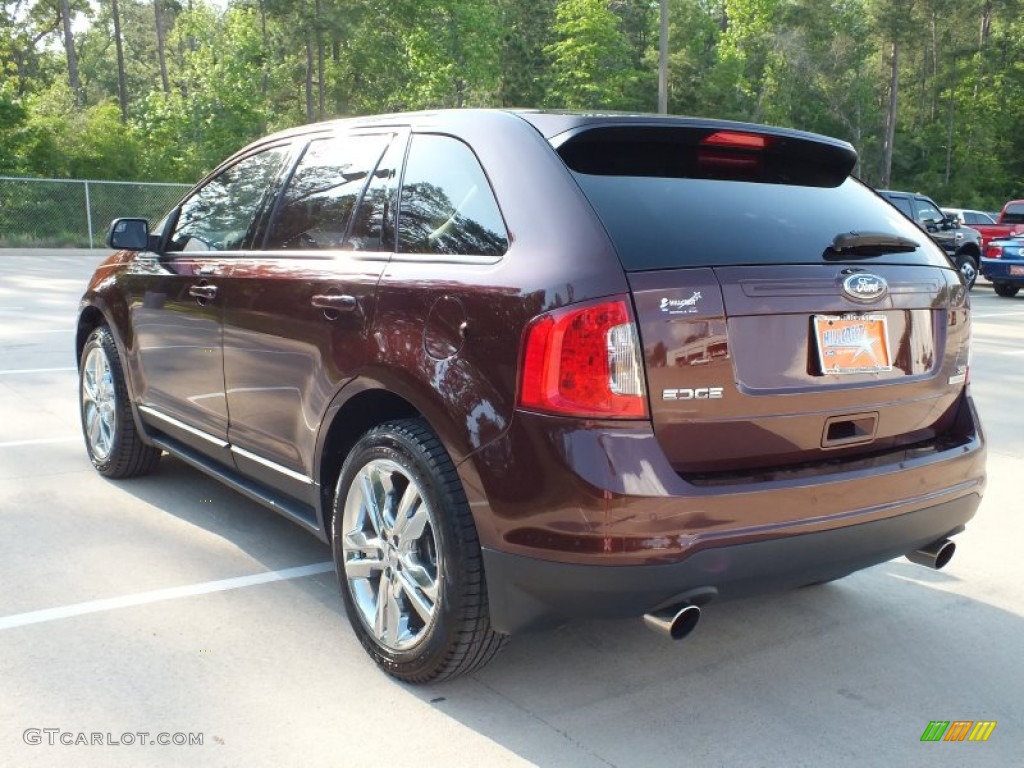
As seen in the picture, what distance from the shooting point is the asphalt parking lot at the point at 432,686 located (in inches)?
108

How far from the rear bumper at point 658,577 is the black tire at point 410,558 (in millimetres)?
119

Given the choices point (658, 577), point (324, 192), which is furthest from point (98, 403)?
point (658, 577)

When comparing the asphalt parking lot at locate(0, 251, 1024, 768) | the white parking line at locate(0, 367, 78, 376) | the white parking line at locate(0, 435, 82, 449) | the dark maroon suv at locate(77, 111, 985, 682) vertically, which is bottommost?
the asphalt parking lot at locate(0, 251, 1024, 768)

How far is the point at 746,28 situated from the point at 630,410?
64.4 meters

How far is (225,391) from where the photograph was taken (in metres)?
4.04

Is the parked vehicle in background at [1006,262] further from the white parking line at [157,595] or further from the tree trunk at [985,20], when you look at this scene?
the tree trunk at [985,20]

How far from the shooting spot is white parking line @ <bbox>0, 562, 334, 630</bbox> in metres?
3.51

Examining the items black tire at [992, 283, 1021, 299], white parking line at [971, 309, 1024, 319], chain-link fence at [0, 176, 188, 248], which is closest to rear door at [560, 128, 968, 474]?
white parking line at [971, 309, 1024, 319]

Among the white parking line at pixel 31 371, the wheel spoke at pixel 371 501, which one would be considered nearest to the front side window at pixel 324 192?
the wheel spoke at pixel 371 501

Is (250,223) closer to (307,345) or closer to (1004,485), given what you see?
(307,345)

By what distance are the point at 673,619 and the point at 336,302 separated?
5.01ft

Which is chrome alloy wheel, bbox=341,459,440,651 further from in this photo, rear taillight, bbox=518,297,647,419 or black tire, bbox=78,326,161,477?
black tire, bbox=78,326,161,477

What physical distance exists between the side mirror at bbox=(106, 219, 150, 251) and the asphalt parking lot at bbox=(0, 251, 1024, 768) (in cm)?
128

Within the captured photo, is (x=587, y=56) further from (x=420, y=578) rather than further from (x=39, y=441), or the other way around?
(x=420, y=578)
